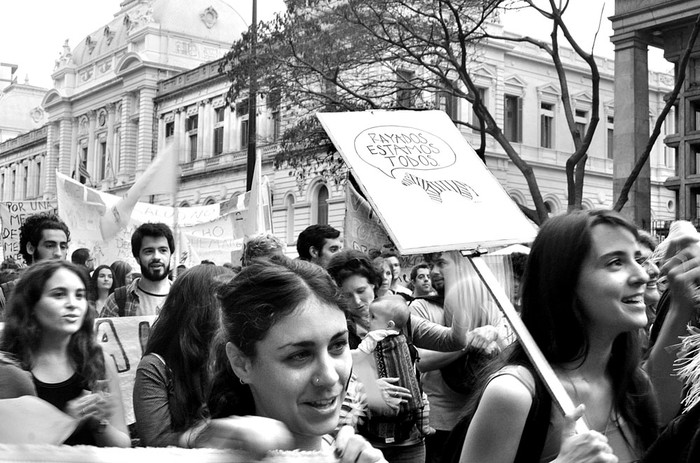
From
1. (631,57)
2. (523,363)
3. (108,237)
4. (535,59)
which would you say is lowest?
(523,363)

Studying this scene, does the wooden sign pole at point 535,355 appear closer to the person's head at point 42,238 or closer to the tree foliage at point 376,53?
the person's head at point 42,238

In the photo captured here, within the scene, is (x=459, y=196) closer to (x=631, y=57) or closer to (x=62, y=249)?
(x=62, y=249)

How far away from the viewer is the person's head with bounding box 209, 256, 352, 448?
6.06 feet

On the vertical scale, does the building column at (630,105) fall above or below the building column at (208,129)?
below

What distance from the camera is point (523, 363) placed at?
2250 mm

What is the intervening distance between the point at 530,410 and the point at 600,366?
0.93 feet

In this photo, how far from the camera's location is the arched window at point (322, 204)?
35219mm

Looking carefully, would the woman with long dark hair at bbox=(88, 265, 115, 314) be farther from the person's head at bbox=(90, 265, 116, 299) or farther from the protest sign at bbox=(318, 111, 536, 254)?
the protest sign at bbox=(318, 111, 536, 254)

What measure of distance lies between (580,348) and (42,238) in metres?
3.96

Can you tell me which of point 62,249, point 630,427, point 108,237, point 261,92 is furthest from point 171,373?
point 261,92

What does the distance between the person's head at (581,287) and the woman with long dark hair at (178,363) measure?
1.08m

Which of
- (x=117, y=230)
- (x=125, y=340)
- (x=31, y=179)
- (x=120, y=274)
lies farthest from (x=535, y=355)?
(x=31, y=179)

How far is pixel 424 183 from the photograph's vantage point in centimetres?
260

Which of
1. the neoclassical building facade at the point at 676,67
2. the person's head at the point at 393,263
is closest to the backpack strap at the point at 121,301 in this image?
the person's head at the point at 393,263
